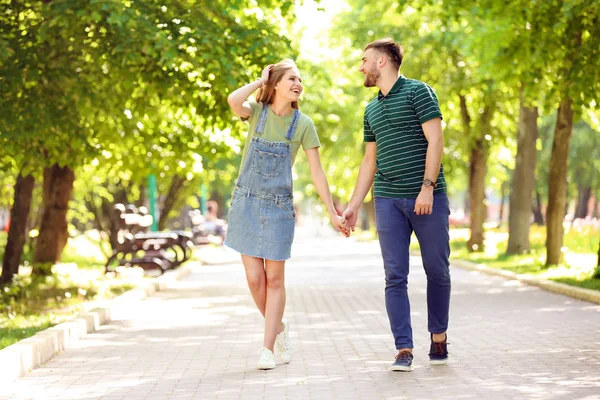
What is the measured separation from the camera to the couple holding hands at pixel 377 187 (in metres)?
7.76

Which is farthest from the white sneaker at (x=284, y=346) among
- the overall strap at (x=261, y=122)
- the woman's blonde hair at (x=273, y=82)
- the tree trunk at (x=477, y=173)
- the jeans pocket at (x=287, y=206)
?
the tree trunk at (x=477, y=173)

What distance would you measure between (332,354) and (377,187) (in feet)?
6.20

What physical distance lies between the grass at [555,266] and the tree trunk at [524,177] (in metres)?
0.50

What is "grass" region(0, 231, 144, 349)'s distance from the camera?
11.5 metres

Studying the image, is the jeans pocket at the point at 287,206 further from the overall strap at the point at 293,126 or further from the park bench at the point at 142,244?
the park bench at the point at 142,244

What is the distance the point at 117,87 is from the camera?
56.5ft

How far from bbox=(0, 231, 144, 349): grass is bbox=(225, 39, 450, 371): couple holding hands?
7.28ft

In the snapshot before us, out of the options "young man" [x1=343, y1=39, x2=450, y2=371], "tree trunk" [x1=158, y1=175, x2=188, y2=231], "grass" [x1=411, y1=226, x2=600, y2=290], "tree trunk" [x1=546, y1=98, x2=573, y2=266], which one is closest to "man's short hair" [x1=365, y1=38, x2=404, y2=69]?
"young man" [x1=343, y1=39, x2=450, y2=371]

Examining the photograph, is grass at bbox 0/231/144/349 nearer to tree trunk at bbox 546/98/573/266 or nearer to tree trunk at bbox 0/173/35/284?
tree trunk at bbox 0/173/35/284

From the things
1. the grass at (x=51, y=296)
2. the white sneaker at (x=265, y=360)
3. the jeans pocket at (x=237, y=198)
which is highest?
the jeans pocket at (x=237, y=198)

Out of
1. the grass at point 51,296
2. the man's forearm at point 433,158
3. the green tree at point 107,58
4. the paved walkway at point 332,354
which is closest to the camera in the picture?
the paved walkway at point 332,354

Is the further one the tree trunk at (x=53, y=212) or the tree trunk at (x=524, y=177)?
the tree trunk at (x=524, y=177)

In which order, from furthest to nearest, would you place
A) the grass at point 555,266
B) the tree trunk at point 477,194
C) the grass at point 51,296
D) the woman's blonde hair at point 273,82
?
1. the tree trunk at point 477,194
2. the grass at point 555,266
3. the grass at point 51,296
4. the woman's blonde hair at point 273,82

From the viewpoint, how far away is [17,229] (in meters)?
19.5
